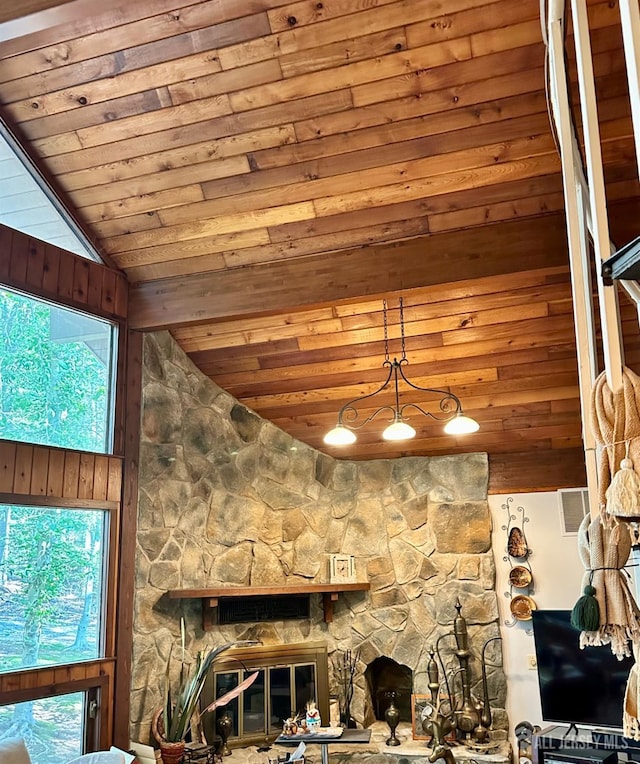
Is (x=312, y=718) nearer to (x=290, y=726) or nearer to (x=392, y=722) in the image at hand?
(x=290, y=726)

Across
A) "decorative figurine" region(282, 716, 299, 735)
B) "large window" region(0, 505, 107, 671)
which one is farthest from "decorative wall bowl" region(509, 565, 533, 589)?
"large window" region(0, 505, 107, 671)

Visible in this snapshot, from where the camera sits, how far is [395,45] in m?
3.76

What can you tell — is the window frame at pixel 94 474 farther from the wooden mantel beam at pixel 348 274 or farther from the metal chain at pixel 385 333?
the metal chain at pixel 385 333

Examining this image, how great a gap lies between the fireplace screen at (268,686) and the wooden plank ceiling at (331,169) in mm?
2236

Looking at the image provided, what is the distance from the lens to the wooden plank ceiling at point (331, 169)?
3762mm

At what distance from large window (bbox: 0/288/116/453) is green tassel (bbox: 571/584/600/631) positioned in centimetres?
346

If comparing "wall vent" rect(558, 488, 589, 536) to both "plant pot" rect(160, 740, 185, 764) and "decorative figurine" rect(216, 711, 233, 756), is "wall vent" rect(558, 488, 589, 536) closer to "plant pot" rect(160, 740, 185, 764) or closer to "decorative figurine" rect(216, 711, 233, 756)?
"decorative figurine" rect(216, 711, 233, 756)

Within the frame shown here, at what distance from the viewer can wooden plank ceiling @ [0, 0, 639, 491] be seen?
3.76 m

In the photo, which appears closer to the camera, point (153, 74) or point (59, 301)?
point (153, 74)

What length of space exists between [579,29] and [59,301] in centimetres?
366

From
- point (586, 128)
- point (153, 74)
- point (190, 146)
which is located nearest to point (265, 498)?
point (190, 146)

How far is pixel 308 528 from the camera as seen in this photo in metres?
6.11

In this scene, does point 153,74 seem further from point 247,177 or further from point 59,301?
point 59,301

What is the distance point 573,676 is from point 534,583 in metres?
0.81
